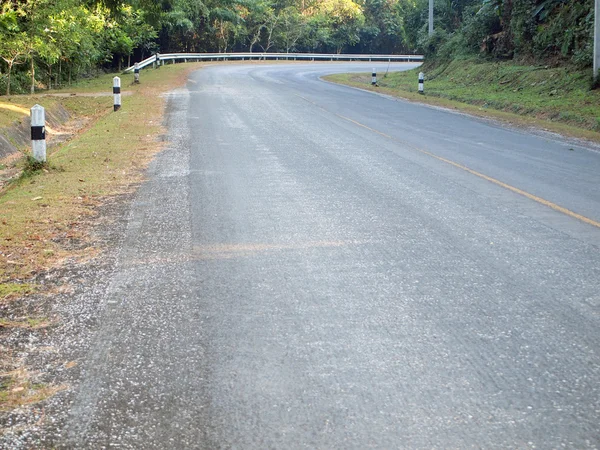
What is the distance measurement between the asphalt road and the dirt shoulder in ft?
0.75

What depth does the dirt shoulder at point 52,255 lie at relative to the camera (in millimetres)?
4148

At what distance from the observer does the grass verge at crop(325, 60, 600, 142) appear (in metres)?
20.5

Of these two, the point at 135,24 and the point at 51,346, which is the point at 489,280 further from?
the point at 135,24

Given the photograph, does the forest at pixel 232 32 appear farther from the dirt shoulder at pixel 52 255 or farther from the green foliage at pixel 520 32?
the dirt shoulder at pixel 52 255

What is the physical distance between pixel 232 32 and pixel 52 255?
61.5 meters

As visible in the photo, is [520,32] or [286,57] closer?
[520,32]

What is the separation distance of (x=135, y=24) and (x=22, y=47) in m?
17.5

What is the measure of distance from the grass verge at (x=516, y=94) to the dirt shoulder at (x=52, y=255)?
422 inches

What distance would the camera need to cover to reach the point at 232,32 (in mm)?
65812

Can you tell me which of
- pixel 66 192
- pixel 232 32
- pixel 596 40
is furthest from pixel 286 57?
pixel 66 192

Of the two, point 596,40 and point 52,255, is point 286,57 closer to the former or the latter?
point 596,40

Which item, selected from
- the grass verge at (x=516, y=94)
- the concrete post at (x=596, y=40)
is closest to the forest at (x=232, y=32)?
the grass verge at (x=516, y=94)

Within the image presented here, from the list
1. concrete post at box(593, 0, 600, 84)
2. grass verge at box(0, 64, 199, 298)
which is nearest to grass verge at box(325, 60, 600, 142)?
concrete post at box(593, 0, 600, 84)

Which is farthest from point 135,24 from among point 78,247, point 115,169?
point 78,247
